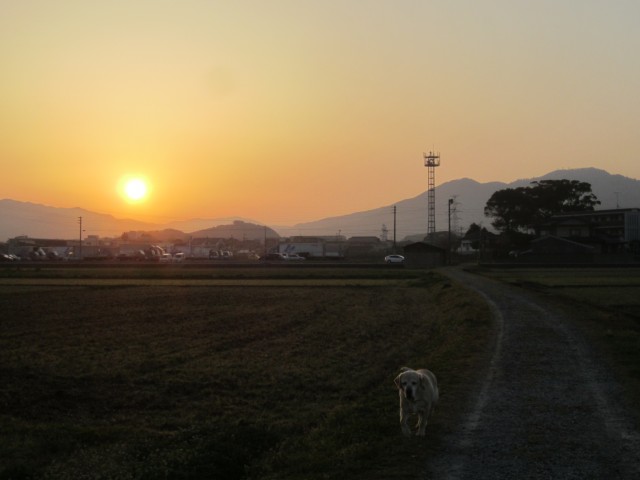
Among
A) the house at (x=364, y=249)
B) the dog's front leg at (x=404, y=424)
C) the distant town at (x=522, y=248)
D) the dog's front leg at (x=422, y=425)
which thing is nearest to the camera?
the dog's front leg at (x=422, y=425)

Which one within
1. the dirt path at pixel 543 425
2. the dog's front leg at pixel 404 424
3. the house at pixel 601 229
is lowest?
the dirt path at pixel 543 425

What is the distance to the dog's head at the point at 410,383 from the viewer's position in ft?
27.4

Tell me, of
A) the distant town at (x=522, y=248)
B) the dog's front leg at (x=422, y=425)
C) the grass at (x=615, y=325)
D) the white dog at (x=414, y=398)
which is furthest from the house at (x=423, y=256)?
the dog's front leg at (x=422, y=425)

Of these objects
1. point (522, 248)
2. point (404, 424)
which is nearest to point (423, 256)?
point (522, 248)

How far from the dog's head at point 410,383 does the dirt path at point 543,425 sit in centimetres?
74

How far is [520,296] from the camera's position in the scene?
31.3 meters

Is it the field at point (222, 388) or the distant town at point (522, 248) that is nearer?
the field at point (222, 388)

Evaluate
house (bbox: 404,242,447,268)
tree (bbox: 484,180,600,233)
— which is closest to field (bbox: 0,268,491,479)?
house (bbox: 404,242,447,268)

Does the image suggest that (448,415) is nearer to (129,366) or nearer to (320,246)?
(129,366)

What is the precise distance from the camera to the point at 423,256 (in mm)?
78938

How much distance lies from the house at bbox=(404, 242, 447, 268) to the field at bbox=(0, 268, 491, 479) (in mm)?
49094

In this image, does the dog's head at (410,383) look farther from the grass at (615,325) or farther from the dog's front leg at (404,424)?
the grass at (615,325)

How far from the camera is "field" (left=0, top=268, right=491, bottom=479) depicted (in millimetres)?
8328

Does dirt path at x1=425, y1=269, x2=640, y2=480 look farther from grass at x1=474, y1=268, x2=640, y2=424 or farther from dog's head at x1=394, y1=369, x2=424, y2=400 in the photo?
dog's head at x1=394, y1=369, x2=424, y2=400
